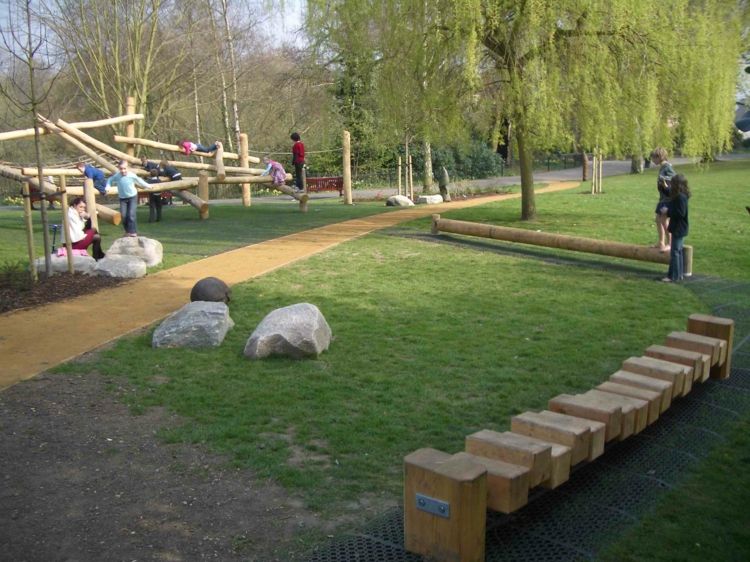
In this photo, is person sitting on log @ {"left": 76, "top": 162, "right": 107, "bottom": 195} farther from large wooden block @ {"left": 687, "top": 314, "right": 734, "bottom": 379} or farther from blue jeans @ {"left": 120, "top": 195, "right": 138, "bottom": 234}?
large wooden block @ {"left": 687, "top": 314, "right": 734, "bottom": 379}

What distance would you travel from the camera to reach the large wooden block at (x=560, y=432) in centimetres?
437

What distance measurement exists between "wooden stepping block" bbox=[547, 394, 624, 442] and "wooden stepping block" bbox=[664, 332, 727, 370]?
5.29 feet

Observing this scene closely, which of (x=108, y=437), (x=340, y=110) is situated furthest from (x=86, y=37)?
(x=108, y=437)

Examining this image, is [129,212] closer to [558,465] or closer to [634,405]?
[634,405]

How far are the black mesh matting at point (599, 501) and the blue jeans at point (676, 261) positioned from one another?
4.39 meters

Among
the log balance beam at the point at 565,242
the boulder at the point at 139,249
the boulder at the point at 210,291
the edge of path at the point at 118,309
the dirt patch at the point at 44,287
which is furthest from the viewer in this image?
the boulder at the point at 139,249

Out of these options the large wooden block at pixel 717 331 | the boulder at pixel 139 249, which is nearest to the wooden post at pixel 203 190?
the boulder at pixel 139 249

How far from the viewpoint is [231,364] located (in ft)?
23.5

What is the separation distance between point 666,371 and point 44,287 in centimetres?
833

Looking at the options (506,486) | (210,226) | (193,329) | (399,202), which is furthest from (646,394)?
(399,202)

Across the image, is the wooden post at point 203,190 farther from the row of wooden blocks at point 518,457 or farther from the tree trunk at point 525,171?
the row of wooden blocks at point 518,457

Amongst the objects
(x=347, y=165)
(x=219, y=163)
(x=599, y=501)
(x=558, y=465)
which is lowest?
(x=599, y=501)

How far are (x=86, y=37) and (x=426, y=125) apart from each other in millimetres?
18161

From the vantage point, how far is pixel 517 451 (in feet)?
13.4
